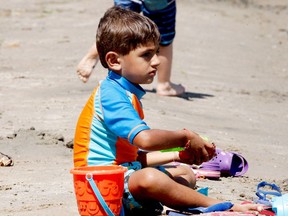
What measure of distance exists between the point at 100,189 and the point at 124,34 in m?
A: 0.90

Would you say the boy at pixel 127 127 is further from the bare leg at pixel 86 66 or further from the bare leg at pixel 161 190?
the bare leg at pixel 86 66

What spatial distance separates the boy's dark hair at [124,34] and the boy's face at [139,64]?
0.03 meters

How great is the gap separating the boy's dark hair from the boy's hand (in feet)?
1.96

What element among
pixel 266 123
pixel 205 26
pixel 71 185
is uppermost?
pixel 71 185

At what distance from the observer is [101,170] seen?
13.2ft

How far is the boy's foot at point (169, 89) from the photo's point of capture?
8312 mm

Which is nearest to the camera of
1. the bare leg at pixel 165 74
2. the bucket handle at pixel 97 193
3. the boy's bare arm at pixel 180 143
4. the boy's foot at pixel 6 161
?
the bucket handle at pixel 97 193

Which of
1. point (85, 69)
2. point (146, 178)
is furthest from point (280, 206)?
point (85, 69)

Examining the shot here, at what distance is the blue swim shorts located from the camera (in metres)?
8.10

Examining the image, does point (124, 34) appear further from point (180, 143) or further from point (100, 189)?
point (100, 189)

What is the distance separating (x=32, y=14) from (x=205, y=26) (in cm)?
282

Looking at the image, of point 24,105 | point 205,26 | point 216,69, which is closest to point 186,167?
point 24,105

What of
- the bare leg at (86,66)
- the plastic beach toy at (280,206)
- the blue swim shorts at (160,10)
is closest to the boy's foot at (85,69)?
the bare leg at (86,66)

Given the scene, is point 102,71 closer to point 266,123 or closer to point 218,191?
point 266,123
